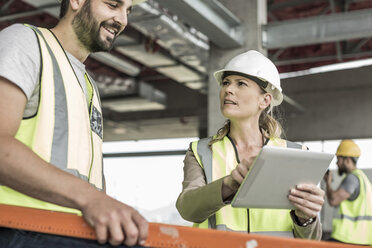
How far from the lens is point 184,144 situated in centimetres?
1808

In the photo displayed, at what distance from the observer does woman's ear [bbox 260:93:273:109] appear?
9.11 ft

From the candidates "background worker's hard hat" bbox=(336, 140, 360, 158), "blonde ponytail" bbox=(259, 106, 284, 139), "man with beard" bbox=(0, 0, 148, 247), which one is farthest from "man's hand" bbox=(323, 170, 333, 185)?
"man with beard" bbox=(0, 0, 148, 247)

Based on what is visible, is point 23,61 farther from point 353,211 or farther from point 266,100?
point 353,211

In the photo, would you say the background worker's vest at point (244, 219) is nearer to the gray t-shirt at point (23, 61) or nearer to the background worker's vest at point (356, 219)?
the gray t-shirt at point (23, 61)

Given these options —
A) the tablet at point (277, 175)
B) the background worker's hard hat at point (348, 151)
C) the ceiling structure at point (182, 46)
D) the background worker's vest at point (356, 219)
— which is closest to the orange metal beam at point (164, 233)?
the tablet at point (277, 175)

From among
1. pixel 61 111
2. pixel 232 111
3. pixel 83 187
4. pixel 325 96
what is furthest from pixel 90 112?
pixel 325 96

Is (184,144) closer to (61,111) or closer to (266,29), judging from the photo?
(266,29)

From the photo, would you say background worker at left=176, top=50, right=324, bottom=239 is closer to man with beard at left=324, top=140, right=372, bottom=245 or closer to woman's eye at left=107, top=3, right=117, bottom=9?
woman's eye at left=107, top=3, right=117, bottom=9

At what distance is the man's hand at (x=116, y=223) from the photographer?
1138mm

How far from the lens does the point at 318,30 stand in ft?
23.0

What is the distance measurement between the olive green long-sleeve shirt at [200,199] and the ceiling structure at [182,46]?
1293 millimetres

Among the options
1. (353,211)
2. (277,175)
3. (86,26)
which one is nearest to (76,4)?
(86,26)

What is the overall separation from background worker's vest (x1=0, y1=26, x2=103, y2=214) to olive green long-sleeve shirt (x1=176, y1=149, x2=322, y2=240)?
1.81 ft

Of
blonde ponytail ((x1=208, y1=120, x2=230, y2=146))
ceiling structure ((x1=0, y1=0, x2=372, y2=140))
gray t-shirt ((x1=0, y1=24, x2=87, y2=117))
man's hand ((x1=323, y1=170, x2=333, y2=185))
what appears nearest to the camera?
gray t-shirt ((x1=0, y1=24, x2=87, y2=117))
